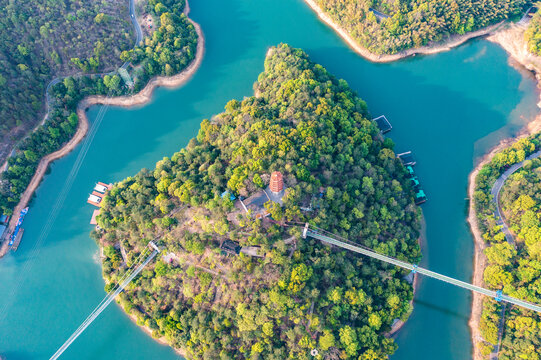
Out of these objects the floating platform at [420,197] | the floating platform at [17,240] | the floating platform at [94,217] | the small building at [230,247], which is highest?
the floating platform at [17,240]

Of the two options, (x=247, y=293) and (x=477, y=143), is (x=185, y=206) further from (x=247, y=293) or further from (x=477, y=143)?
(x=477, y=143)

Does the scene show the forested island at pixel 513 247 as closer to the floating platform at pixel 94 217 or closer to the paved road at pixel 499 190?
the paved road at pixel 499 190

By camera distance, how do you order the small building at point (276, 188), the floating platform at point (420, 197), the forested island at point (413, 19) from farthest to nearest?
the forested island at point (413, 19) < the floating platform at point (420, 197) < the small building at point (276, 188)

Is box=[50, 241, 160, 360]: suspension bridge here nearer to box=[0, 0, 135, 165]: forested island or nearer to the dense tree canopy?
box=[0, 0, 135, 165]: forested island

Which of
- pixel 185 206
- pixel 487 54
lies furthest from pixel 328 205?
pixel 487 54

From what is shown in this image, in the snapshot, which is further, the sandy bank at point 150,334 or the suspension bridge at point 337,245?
the sandy bank at point 150,334

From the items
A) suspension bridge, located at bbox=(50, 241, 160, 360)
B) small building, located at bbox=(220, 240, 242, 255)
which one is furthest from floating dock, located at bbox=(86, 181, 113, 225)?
small building, located at bbox=(220, 240, 242, 255)

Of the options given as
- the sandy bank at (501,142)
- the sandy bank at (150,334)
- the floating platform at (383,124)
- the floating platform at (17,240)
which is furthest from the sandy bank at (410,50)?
the floating platform at (17,240)

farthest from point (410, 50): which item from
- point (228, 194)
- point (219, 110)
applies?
point (228, 194)
